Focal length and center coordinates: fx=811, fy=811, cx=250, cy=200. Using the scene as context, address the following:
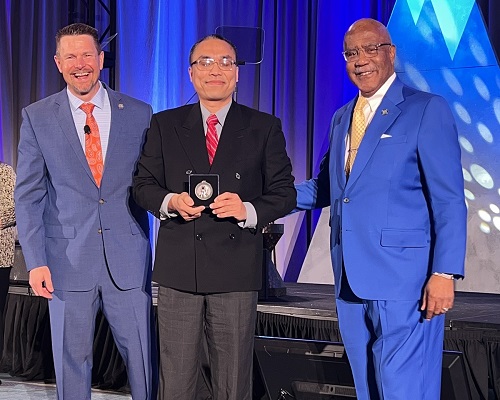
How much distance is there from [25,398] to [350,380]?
230cm

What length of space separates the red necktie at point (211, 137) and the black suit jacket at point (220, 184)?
2 cm

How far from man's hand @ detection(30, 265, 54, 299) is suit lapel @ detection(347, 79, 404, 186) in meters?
1.11

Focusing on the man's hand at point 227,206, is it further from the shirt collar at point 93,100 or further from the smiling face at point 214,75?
the shirt collar at point 93,100

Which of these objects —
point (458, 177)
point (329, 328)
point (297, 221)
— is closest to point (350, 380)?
point (329, 328)

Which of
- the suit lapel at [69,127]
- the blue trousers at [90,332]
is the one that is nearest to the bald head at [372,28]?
the suit lapel at [69,127]

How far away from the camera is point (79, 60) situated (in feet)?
9.35

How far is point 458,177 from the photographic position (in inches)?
97.7

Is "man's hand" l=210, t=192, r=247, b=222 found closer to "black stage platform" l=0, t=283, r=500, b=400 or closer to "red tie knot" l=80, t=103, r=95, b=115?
"red tie knot" l=80, t=103, r=95, b=115

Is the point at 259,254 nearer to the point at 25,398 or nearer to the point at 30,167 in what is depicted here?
the point at 30,167

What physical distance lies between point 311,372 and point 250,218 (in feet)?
3.50

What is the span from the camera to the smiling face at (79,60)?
2852mm

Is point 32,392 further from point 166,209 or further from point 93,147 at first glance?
point 166,209

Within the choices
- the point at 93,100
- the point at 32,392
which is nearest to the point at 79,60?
the point at 93,100

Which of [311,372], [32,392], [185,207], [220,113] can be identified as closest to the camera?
[185,207]
